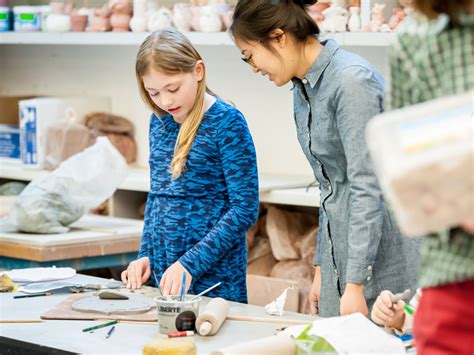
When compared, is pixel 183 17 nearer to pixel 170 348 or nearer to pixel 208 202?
pixel 208 202

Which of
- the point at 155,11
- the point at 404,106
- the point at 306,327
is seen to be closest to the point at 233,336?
the point at 306,327

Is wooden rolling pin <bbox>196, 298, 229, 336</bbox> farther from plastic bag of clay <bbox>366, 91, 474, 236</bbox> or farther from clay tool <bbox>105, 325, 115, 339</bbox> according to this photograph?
plastic bag of clay <bbox>366, 91, 474, 236</bbox>

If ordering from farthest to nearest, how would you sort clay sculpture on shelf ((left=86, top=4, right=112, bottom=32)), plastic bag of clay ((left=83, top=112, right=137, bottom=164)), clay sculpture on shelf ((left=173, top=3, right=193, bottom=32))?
plastic bag of clay ((left=83, top=112, right=137, bottom=164)) < clay sculpture on shelf ((left=86, top=4, right=112, bottom=32)) < clay sculpture on shelf ((left=173, top=3, right=193, bottom=32))

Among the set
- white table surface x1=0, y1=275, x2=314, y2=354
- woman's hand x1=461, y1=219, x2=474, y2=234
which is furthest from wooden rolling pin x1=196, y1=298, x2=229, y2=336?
woman's hand x1=461, y1=219, x2=474, y2=234

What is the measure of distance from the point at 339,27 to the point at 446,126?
2.36 metres

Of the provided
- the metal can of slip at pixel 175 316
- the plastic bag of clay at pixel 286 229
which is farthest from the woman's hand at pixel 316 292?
the plastic bag of clay at pixel 286 229

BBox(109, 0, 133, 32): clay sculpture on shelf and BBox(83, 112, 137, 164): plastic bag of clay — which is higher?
BBox(109, 0, 133, 32): clay sculpture on shelf

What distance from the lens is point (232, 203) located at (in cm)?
248

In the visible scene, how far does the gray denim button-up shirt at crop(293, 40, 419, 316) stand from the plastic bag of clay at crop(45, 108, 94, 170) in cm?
225

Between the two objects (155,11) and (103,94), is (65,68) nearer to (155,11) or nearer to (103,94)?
(103,94)

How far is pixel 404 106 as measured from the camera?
131 cm

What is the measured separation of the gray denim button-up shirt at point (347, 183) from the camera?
2.06 m

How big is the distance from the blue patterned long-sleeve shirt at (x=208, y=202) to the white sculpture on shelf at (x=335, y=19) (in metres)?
1.01

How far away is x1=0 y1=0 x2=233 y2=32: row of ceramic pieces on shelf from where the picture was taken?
3.86 metres
